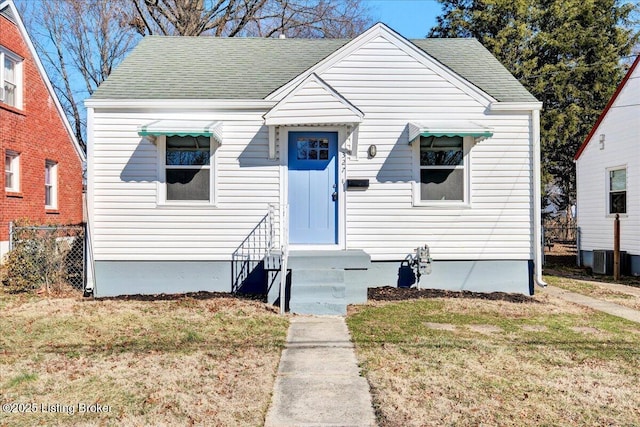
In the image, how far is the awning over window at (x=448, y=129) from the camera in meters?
8.10

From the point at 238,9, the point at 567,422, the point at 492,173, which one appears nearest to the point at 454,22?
the point at 238,9

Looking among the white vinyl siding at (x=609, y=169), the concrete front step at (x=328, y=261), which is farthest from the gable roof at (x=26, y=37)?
the white vinyl siding at (x=609, y=169)

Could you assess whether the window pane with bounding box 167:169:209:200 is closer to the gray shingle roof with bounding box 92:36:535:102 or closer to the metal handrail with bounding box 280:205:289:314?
the gray shingle roof with bounding box 92:36:535:102

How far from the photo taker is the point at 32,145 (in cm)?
1402

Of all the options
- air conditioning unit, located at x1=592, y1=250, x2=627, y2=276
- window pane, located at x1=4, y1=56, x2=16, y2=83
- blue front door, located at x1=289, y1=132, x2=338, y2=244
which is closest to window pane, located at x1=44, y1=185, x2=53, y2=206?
window pane, located at x1=4, y1=56, x2=16, y2=83

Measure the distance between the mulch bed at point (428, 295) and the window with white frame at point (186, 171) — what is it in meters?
3.46

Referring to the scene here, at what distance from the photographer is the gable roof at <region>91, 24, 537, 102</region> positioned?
29.1ft

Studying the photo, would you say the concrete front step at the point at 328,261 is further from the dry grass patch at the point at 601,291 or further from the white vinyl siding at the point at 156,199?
the dry grass patch at the point at 601,291

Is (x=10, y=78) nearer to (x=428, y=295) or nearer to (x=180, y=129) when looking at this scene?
(x=180, y=129)

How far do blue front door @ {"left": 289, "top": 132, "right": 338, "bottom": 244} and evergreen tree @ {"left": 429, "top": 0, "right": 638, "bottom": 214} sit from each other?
1698 cm

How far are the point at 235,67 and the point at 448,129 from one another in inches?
178

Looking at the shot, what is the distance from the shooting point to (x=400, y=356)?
491cm

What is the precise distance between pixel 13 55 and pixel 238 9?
33.2 ft

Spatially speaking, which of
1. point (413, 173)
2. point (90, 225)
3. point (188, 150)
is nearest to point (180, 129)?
point (188, 150)
